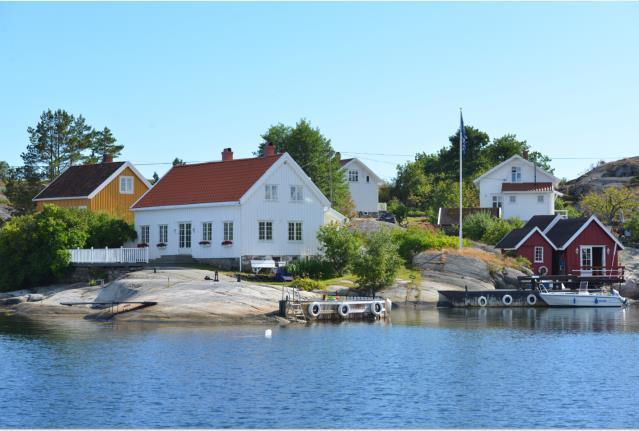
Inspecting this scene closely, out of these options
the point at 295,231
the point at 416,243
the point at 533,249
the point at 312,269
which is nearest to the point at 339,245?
the point at 312,269

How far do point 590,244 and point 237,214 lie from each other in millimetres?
29200

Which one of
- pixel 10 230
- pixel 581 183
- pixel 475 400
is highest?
pixel 581 183

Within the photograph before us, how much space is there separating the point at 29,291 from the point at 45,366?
2866 centimetres

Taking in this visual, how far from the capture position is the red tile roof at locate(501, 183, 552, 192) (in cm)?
9188

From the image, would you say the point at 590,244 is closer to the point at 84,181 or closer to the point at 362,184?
the point at 362,184

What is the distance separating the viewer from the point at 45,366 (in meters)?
35.1

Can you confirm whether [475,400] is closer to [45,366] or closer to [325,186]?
[45,366]

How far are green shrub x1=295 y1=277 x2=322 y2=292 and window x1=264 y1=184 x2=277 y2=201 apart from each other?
328 inches

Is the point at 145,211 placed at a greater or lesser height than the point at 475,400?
greater

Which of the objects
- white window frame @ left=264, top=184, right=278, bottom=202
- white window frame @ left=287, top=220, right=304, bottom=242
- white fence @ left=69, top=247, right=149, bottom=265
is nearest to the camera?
white fence @ left=69, top=247, right=149, bottom=265

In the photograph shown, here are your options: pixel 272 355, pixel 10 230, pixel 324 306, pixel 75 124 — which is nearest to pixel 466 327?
pixel 324 306

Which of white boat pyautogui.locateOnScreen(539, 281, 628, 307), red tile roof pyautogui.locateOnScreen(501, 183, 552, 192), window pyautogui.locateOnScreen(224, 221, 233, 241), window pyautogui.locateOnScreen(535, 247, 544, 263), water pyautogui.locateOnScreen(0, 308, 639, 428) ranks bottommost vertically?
water pyautogui.locateOnScreen(0, 308, 639, 428)

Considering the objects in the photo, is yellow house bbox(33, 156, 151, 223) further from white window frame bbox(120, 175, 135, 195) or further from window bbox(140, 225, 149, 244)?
window bbox(140, 225, 149, 244)

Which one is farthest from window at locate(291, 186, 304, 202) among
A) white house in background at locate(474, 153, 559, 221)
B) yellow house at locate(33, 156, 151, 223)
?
white house in background at locate(474, 153, 559, 221)
